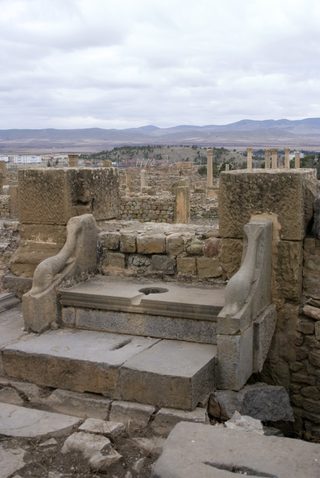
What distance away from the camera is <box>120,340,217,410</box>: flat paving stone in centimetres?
381

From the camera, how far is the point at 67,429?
12.3 ft

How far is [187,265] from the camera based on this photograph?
17.7 ft

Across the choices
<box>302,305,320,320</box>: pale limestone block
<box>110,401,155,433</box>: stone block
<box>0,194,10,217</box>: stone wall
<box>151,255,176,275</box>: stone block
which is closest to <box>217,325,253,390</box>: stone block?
<box>110,401,155,433</box>: stone block

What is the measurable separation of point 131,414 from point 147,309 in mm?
980

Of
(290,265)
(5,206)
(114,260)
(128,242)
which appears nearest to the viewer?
(290,265)

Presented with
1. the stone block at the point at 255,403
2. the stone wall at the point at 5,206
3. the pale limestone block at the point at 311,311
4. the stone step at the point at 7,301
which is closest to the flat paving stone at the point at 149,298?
the stone block at the point at 255,403

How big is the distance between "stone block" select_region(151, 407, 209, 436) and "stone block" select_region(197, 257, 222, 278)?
168cm

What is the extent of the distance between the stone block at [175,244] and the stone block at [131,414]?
183 centimetres

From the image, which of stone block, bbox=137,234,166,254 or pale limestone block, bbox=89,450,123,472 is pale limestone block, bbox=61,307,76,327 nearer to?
stone block, bbox=137,234,166,254

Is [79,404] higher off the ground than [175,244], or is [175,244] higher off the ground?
[175,244]

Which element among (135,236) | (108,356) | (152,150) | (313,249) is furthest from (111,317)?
(152,150)

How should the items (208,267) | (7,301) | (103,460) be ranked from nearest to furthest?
(103,460), (208,267), (7,301)

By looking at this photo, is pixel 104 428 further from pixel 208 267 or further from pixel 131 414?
pixel 208 267

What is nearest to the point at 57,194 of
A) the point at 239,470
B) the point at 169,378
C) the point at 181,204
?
the point at 169,378
